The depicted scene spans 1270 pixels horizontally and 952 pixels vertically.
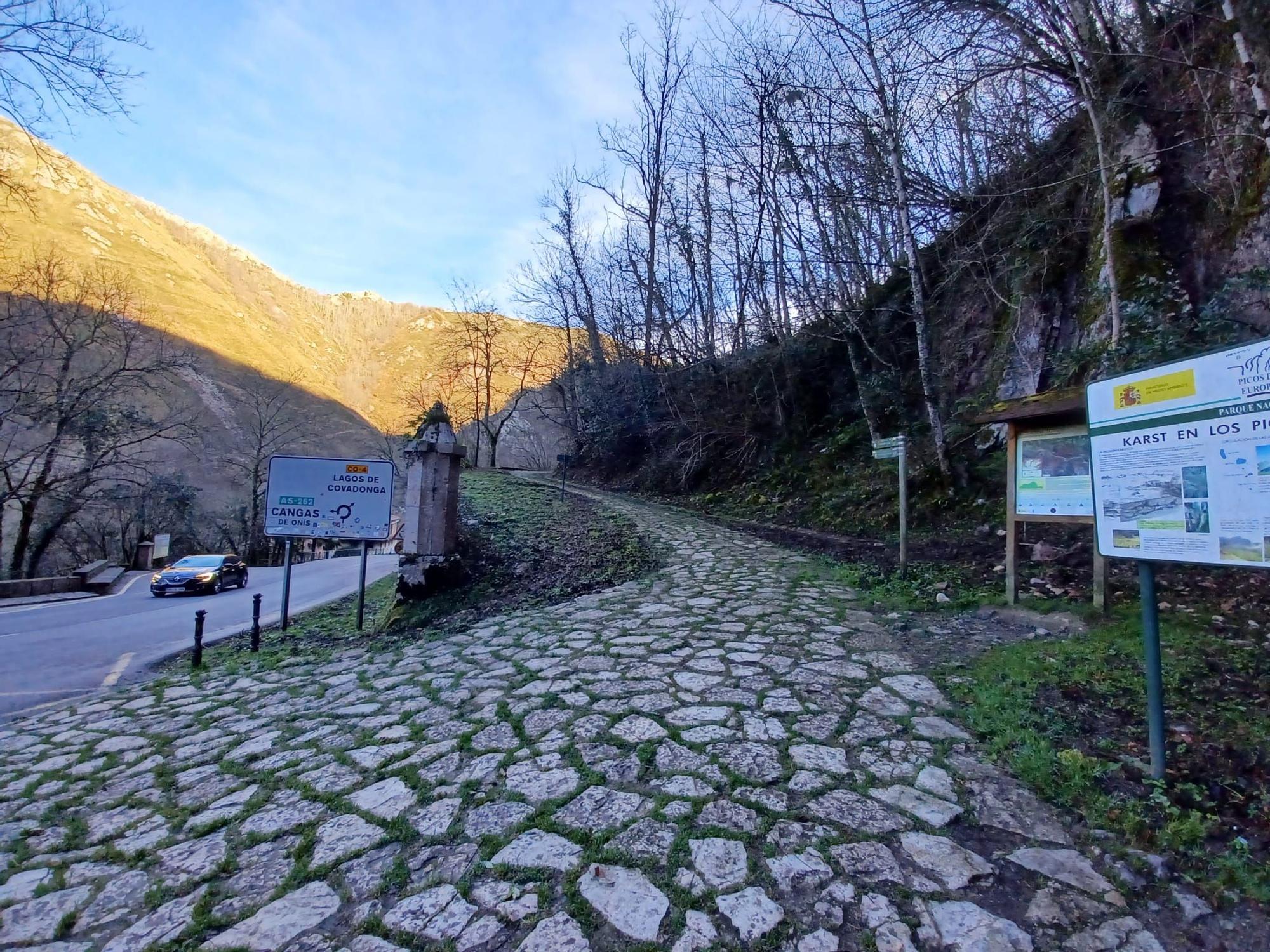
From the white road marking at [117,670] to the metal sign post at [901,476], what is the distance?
9.75 metres

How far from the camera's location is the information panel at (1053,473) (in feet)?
15.9

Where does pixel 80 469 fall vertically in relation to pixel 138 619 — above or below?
above

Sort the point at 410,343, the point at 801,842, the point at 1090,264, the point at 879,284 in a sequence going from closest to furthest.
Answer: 1. the point at 801,842
2. the point at 1090,264
3. the point at 879,284
4. the point at 410,343

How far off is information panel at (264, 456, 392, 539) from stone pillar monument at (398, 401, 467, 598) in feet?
1.06

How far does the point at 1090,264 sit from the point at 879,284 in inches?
219

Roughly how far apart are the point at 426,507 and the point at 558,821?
5720 mm

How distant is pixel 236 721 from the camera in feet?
14.0

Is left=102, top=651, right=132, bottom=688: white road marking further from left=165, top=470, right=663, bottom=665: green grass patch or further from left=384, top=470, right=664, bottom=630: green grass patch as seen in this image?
left=384, top=470, right=664, bottom=630: green grass patch

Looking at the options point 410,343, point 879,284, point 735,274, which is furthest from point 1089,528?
point 410,343

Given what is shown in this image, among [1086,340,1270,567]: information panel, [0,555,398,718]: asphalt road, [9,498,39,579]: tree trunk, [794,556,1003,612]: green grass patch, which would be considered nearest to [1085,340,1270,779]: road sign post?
[1086,340,1270,567]: information panel

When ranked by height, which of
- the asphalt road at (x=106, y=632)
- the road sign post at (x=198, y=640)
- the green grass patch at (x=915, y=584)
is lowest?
the asphalt road at (x=106, y=632)

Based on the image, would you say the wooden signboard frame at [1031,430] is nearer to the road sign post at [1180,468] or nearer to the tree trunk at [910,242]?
the road sign post at [1180,468]

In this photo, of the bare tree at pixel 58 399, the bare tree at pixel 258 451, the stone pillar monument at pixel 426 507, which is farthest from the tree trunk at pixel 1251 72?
the bare tree at pixel 258 451

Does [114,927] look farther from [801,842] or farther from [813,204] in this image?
[813,204]
